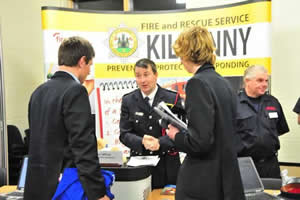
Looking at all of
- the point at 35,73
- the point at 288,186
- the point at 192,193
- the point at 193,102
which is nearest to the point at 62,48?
the point at 193,102

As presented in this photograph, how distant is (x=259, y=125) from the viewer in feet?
9.30

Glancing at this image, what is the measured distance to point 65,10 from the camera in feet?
11.6

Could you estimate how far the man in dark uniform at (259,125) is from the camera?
2791mm

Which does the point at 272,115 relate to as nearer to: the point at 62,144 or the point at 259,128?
the point at 259,128

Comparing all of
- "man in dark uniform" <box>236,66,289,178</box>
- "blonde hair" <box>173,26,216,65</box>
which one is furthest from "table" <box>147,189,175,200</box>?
"man in dark uniform" <box>236,66,289,178</box>

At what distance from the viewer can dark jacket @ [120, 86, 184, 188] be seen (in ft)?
7.91

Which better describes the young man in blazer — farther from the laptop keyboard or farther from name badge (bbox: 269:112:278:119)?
name badge (bbox: 269:112:278:119)

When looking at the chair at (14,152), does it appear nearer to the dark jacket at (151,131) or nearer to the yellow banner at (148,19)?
the yellow banner at (148,19)

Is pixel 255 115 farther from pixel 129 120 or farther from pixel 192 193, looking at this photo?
pixel 192 193

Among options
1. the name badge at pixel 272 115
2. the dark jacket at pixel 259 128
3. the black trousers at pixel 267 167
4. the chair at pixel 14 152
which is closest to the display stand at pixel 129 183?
the dark jacket at pixel 259 128

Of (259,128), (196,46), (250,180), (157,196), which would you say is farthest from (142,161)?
(259,128)

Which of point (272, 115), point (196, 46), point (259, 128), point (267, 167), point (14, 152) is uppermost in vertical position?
point (196, 46)

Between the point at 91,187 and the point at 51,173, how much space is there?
21 centimetres

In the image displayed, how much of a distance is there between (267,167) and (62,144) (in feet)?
6.15
